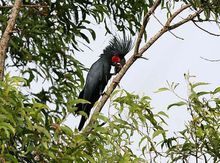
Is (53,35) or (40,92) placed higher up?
(53,35)

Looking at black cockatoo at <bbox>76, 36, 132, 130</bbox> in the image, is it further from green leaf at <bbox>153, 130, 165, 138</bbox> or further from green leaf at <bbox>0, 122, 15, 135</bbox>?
green leaf at <bbox>0, 122, 15, 135</bbox>

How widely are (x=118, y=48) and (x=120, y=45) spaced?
0.15 feet

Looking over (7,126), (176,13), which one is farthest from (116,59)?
(7,126)

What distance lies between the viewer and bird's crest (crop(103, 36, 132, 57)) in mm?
4344

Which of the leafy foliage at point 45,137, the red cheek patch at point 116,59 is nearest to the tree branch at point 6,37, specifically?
the leafy foliage at point 45,137

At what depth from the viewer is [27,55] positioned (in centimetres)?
405

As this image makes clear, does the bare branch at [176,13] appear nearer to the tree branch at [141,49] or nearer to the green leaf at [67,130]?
the tree branch at [141,49]

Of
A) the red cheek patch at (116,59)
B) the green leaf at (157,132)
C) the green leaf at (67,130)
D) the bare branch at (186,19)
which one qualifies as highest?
the red cheek patch at (116,59)

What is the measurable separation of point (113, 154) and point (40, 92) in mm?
1428

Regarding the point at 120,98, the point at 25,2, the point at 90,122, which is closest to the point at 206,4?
the point at 120,98

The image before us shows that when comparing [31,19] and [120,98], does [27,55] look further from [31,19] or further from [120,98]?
[120,98]

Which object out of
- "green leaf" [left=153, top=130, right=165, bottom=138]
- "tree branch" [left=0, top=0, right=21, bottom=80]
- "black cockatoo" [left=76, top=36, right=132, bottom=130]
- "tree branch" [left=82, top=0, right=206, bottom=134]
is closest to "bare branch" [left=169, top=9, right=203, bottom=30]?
"tree branch" [left=82, top=0, right=206, bottom=134]

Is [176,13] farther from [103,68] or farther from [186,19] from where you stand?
[103,68]

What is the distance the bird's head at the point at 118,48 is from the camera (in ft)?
14.3
